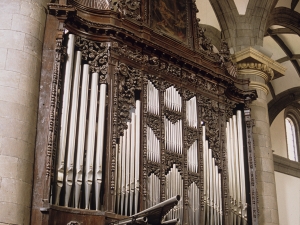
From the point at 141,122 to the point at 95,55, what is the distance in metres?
1.51

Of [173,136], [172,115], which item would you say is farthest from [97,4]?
[173,136]

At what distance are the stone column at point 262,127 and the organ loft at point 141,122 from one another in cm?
96

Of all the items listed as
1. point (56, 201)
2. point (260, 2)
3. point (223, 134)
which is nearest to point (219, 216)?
point (223, 134)

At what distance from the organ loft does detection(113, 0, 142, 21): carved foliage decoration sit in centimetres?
3

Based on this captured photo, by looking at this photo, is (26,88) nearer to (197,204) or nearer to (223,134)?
(197,204)

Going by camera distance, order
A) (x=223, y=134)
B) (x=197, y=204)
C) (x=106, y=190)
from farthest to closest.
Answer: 1. (x=223, y=134)
2. (x=197, y=204)
3. (x=106, y=190)

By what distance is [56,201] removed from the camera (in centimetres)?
819

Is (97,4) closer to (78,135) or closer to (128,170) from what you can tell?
(78,135)

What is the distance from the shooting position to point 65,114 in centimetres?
868

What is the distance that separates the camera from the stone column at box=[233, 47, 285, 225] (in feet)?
40.8

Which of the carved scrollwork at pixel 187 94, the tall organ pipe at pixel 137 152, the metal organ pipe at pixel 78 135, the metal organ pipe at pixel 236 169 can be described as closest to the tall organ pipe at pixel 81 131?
the metal organ pipe at pixel 78 135

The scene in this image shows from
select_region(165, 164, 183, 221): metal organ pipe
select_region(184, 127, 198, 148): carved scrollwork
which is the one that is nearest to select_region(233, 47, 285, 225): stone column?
select_region(184, 127, 198, 148): carved scrollwork

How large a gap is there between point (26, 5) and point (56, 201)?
3344 mm

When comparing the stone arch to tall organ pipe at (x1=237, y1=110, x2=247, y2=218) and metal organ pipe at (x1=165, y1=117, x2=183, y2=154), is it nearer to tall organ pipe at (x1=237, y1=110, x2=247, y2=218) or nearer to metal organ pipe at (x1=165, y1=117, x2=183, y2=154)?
tall organ pipe at (x1=237, y1=110, x2=247, y2=218)
